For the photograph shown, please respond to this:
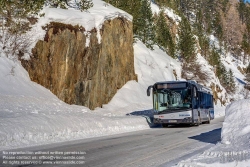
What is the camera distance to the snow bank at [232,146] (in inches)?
265

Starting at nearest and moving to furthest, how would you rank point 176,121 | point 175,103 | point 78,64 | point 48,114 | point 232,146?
1. point 232,146
2. point 48,114
3. point 176,121
4. point 175,103
5. point 78,64

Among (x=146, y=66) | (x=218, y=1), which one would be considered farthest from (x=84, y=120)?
(x=218, y=1)

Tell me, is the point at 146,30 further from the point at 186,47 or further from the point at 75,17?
the point at 75,17

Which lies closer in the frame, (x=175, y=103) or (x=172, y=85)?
(x=175, y=103)

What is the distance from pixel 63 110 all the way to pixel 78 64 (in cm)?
677

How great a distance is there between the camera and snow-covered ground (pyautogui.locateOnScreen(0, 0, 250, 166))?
1140cm

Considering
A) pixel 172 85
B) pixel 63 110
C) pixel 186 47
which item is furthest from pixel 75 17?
pixel 186 47

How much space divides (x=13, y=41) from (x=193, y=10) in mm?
100813

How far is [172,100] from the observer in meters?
19.9

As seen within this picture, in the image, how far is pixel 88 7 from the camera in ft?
106

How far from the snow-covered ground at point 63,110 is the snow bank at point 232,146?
0.10ft

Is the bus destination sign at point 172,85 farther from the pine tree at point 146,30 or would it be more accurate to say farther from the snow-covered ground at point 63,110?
the pine tree at point 146,30

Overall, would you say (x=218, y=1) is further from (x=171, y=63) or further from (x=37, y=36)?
(x=37, y=36)

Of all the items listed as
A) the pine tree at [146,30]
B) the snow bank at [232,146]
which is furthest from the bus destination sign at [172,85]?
the pine tree at [146,30]
